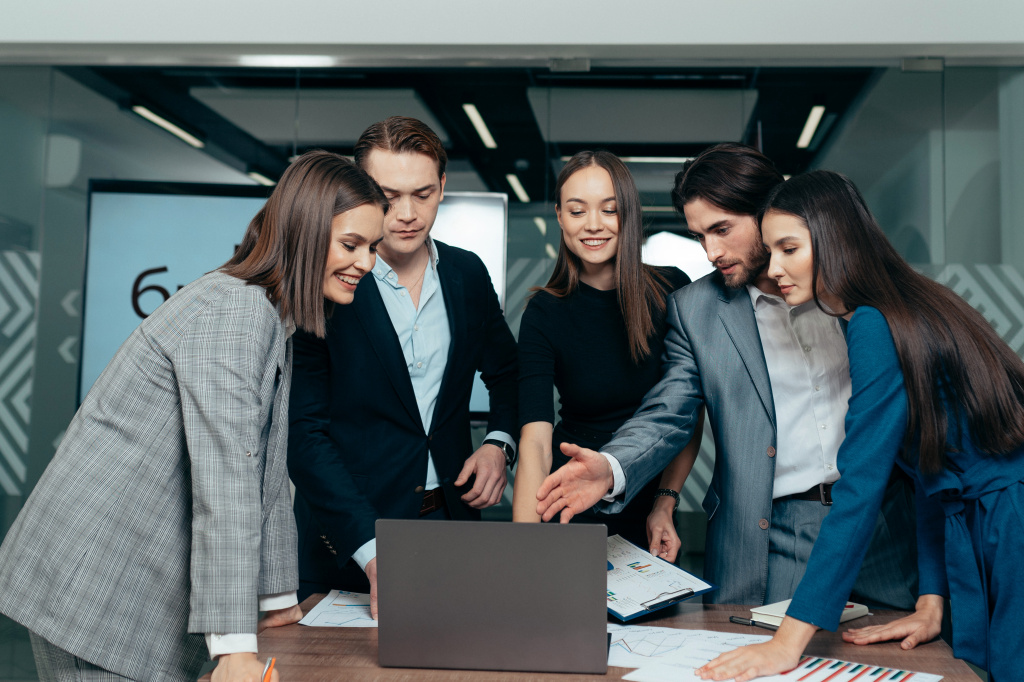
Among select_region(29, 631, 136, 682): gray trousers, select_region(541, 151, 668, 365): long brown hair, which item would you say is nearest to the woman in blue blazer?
select_region(541, 151, 668, 365): long brown hair

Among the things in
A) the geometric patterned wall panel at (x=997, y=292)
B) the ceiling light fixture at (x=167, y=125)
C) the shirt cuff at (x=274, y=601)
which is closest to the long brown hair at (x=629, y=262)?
the shirt cuff at (x=274, y=601)

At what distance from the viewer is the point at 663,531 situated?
79.8 inches

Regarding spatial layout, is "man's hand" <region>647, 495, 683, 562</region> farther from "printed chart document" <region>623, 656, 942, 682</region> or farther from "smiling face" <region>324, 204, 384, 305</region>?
"smiling face" <region>324, 204, 384, 305</region>

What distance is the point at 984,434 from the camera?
59.5 inches

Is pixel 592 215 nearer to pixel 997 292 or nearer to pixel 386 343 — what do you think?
pixel 386 343

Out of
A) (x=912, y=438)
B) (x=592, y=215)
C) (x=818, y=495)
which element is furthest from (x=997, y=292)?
(x=912, y=438)

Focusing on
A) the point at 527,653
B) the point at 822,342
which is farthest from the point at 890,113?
the point at 527,653

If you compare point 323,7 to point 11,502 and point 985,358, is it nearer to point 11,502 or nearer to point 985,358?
point 11,502

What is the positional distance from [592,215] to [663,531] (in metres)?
0.87

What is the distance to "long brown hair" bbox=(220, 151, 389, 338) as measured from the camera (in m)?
1.58

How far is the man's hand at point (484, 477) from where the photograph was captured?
213cm

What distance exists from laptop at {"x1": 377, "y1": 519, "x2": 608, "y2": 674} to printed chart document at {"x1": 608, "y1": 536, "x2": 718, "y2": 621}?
31cm

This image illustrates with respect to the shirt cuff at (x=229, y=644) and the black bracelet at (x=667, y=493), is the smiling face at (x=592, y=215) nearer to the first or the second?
the black bracelet at (x=667, y=493)

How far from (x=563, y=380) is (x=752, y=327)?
1.78 ft
